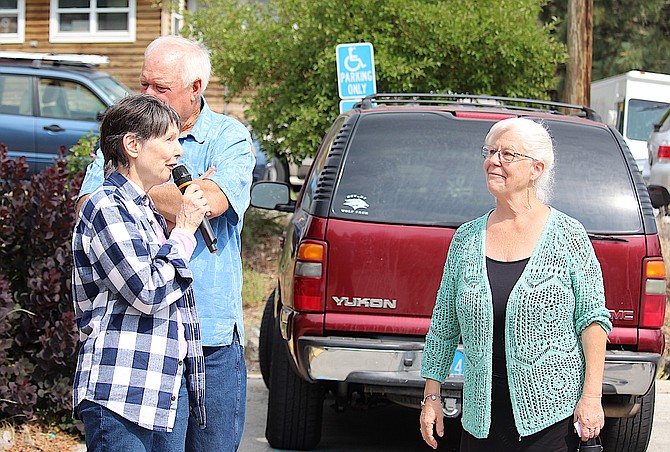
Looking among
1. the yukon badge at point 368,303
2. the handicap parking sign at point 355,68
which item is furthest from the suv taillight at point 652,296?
the handicap parking sign at point 355,68

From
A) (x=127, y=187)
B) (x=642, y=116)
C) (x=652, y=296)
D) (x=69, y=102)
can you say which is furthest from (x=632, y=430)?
(x=642, y=116)

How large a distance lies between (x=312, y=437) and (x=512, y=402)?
2.37m

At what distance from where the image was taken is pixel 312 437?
18.0ft

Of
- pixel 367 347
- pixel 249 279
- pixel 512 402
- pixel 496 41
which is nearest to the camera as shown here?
pixel 512 402

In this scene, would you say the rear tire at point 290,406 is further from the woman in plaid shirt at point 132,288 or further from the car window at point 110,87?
the car window at point 110,87

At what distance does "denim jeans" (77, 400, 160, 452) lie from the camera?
2980 millimetres

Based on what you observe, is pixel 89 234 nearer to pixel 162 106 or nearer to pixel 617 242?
pixel 162 106

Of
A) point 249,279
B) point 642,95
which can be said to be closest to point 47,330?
point 249,279

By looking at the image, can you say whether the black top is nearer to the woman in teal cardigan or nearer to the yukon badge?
the woman in teal cardigan

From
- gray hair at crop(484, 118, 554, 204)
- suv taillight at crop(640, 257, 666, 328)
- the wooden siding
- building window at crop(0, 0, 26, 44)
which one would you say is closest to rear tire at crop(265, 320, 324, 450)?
suv taillight at crop(640, 257, 666, 328)

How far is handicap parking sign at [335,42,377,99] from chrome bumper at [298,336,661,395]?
485 cm

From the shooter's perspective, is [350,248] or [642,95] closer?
[350,248]

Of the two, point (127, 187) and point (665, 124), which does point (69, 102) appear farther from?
point (127, 187)

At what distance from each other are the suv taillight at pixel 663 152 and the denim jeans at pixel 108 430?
35.8 ft
